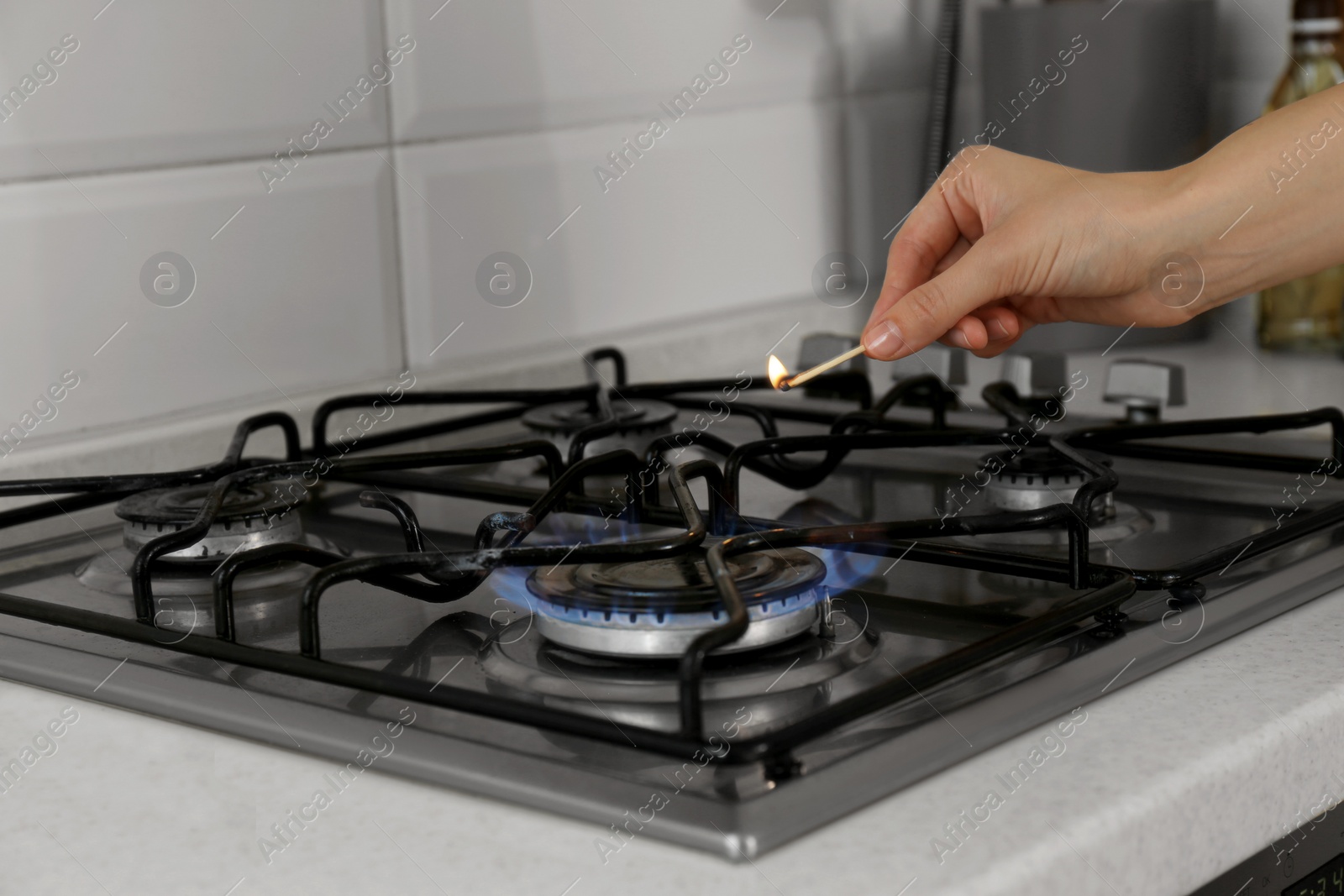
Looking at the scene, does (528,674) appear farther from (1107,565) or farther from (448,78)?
(448,78)

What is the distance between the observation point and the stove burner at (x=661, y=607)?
0.55m

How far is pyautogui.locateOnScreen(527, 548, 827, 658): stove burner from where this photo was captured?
553 mm

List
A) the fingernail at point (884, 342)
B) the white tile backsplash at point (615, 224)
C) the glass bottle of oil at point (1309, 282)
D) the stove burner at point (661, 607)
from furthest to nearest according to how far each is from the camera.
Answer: the glass bottle of oil at point (1309, 282) < the white tile backsplash at point (615, 224) < the fingernail at point (884, 342) < the stove burner at point (661, 607)

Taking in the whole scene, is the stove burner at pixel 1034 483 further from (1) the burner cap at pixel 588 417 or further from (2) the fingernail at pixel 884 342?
(1) the burner cap at pixel 588 417

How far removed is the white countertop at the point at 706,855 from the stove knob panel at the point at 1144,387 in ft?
1.51

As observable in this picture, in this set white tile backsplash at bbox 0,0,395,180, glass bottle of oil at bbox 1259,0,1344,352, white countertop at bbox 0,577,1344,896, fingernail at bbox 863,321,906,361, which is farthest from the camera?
glass bottle of oil at bbox 1259,0,1344,352

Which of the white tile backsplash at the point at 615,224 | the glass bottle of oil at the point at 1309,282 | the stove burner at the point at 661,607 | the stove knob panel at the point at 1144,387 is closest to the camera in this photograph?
the stove burner at the point at 661,607

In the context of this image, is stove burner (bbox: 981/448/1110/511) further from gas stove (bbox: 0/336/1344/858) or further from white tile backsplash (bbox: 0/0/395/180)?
white tile backsplash (bbox: 0/0/395/180)

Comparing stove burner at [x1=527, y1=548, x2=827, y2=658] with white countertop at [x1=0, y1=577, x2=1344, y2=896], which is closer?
white countertop at [x1=0, y1=577, x2=1344, y2=896]

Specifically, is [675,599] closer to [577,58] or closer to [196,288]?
[196,288]

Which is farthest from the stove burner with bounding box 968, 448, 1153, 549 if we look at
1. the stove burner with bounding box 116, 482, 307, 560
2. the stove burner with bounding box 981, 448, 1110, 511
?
the stove burner with bounding box 116, 482, 307, 560

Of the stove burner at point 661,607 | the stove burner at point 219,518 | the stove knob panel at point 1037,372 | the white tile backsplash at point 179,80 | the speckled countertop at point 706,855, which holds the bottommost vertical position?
the speckled countertop at point 706,855

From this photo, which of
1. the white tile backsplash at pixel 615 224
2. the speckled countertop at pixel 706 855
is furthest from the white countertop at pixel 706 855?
the white tile backsplash at pixel 615 224

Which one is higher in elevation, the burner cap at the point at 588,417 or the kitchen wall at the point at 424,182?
the kitchen wall at the point at 424,182
